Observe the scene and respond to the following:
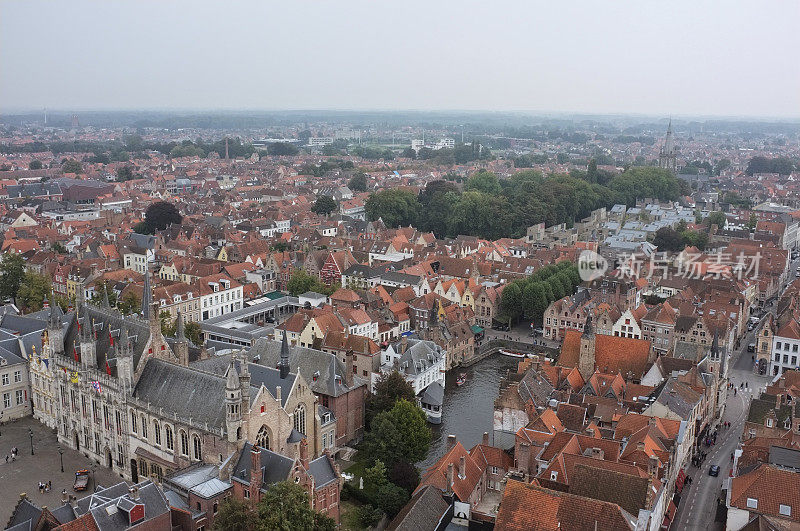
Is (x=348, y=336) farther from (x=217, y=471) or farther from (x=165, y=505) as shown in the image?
(x=165, y=505)

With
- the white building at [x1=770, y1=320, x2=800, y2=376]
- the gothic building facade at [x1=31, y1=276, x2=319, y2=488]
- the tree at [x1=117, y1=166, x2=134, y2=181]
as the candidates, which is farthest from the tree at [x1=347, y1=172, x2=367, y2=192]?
the gothic building facade at [x1=31, y1=276, x2=319, y2=488]

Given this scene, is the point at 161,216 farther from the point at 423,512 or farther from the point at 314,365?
the point at 423,512


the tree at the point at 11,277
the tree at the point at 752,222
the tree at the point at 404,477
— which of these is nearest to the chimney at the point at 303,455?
the tree at the point at 404,477

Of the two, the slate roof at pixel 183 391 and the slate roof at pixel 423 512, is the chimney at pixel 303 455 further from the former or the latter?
the slate roof at pixel 423 512

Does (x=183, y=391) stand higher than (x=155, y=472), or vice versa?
(x=183, y=391)

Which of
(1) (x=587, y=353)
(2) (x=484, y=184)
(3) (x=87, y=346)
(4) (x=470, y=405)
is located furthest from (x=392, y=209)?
(3) (x=87, y=346)

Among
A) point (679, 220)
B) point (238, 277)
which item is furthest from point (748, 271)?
point (238, 277)

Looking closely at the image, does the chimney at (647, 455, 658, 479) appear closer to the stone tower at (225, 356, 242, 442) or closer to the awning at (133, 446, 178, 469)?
the stone tower at (225, 356, 242, 442)
